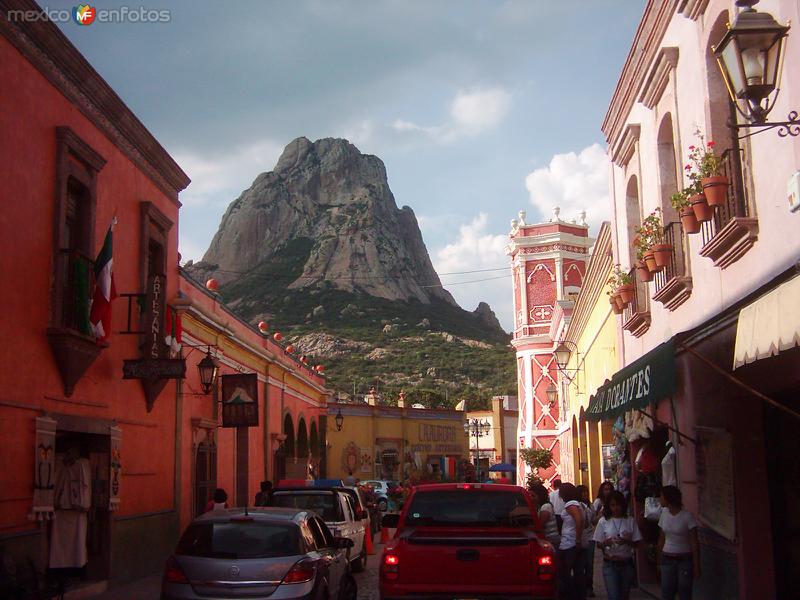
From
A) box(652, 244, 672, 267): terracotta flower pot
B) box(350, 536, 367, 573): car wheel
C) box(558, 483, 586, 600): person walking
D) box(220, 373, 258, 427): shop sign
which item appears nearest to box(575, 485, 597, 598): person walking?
box(558, 483, 586, 600): person walking

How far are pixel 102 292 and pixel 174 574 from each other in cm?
554

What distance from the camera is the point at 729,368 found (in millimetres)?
9281

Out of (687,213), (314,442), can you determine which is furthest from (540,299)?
(687,213)

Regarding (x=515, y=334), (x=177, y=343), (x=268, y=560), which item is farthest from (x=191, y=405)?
(x=515, y=334)

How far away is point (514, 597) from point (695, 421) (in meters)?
3.93

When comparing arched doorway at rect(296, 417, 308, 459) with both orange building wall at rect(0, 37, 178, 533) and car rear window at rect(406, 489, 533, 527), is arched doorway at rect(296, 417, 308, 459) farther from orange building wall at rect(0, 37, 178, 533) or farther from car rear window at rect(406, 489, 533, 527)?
car rear window at rect(406, 489, 533, 527)

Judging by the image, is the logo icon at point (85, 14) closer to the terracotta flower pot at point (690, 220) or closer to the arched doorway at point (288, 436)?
the terracotta flower pot at point (690, 220)

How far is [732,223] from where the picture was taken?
8.33m

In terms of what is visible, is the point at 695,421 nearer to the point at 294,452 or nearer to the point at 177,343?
the point at 177,343

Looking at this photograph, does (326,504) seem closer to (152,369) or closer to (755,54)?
(152,369)

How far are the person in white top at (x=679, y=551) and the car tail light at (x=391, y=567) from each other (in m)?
2.73

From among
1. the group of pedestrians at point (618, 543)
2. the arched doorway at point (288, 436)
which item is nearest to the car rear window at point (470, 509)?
the group of pedestrians at point (618, 543)

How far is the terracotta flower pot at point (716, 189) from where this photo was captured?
8.47 meters

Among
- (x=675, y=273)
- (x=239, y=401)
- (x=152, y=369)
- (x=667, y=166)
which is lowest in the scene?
(x=239, y=401)
